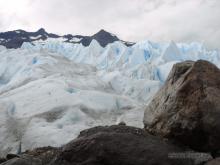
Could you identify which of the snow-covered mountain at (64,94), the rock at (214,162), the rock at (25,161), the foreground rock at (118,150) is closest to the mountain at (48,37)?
the snow-covered mountain at (64,94)

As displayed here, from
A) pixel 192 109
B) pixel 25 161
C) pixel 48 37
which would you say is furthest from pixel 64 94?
pixel 48 37

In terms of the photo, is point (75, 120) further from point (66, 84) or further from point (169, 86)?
point (169, 86)

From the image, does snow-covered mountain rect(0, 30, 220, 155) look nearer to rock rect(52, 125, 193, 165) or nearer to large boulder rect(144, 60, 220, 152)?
large boulder rect(144, 60, 220, 152)

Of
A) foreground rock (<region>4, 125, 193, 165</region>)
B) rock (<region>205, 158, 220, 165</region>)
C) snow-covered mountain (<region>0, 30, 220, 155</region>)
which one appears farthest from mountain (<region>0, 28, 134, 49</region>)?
rock (<region>205, 158, 220, 165</region>)

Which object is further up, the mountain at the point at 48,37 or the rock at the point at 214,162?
the mountain at the point at 48,37

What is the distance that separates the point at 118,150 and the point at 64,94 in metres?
27.1

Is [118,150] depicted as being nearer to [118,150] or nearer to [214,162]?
[118,150]

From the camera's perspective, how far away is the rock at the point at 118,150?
5.89 m

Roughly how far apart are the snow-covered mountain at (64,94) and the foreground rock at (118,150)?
62.3 feet

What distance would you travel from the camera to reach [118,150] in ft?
19.6

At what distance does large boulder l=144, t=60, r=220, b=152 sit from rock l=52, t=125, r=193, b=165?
11.1 inches

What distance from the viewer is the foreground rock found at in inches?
232

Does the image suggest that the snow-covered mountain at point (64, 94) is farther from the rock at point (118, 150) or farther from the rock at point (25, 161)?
the rock at point (118, 150)

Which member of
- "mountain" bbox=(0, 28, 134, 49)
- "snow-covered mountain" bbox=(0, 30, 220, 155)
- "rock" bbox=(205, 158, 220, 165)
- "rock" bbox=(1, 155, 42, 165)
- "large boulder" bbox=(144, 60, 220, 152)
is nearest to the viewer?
"rock" bbox=(205, 158, 220, 165)
